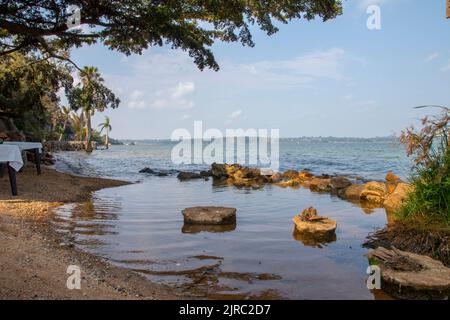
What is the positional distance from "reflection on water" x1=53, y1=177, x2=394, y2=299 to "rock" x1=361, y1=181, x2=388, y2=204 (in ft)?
5.64

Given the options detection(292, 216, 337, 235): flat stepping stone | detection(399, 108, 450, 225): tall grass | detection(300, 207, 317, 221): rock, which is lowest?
detection(292, 216, 337, 235): flat stepping stone

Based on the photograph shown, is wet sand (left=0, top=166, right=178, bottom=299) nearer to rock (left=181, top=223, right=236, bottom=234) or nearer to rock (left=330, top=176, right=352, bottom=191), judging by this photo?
rock (left=181, top=223, right=236, bottom=234)

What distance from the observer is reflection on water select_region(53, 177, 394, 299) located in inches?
210

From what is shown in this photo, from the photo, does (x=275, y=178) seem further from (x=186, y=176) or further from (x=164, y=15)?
(x=164, y=15)

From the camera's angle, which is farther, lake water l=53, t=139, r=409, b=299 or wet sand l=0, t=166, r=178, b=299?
lake water l=53, t=139, r=409, b=299

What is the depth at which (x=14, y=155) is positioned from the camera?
32.4 feet

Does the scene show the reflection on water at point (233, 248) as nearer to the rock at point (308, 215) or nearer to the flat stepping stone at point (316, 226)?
the flat stepping stone at point (316, 226)

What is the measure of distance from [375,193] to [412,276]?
9169 millimetres

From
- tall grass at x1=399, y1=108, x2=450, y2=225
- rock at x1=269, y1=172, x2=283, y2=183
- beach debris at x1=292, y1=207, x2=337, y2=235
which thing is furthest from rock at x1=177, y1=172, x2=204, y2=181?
tall grass at x1=399, y1=108, x2=450, y2=225
